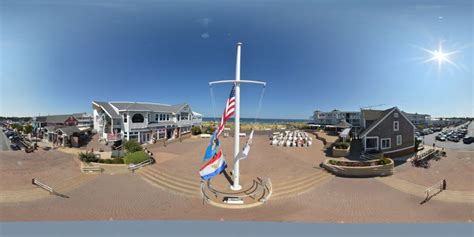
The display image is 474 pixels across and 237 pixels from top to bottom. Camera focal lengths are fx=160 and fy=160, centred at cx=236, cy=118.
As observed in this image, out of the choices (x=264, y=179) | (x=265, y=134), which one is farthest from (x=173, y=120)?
(x=265, y=134)

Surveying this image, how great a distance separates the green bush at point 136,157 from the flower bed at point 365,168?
149 inches

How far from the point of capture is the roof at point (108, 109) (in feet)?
9.73

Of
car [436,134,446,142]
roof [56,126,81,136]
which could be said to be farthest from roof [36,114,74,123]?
car [436,134,446,142]

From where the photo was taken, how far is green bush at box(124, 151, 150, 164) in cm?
303

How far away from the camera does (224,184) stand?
3123 millimetres

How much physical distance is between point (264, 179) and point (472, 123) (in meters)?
3.87

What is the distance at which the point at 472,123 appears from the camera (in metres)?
2.87

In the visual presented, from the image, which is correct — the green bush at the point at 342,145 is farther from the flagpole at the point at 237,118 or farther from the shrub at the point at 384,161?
the flagpole at the point at 237,118

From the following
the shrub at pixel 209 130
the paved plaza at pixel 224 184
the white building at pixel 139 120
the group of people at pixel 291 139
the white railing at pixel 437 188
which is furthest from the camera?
the group of people at pixel 291 139

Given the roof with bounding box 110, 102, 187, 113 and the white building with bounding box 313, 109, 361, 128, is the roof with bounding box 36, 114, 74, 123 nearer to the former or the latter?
the roof with bounding box 110, 102, 187, 113

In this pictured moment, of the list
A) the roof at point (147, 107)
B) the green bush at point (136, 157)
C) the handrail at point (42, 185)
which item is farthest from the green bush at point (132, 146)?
the handrail at point (42, 185)

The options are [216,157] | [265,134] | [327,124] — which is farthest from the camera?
[265,134]

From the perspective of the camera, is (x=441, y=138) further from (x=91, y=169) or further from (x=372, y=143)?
(x=91, y=169)

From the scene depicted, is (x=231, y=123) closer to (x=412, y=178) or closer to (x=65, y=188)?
(x=65, y=188)
